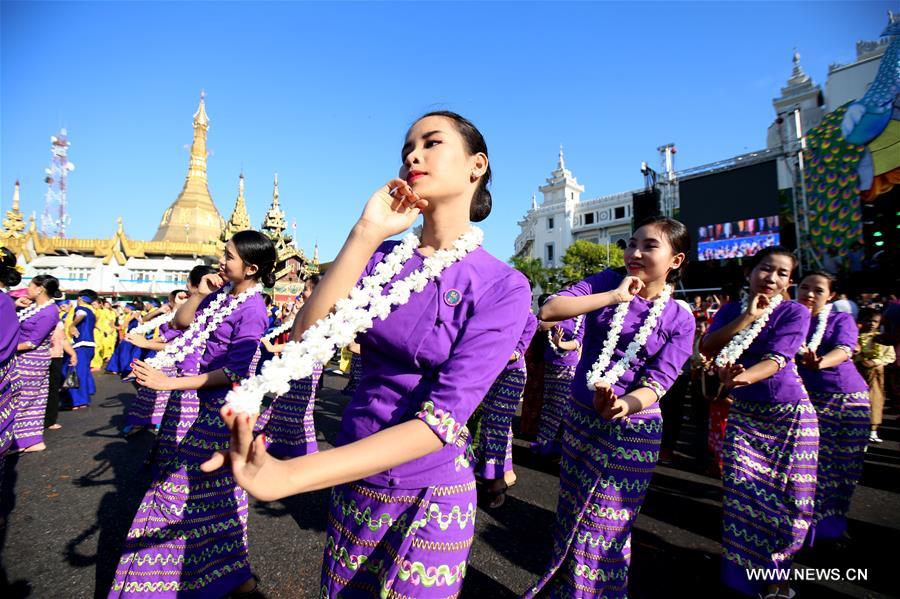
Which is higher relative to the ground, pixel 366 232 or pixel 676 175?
pixel 676 175

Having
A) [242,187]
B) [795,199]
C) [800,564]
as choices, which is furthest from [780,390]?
[242,187]

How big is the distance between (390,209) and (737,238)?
29.7 metres

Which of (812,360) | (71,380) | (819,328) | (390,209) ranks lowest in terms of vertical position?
(71,380)

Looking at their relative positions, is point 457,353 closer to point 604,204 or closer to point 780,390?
point 780,390

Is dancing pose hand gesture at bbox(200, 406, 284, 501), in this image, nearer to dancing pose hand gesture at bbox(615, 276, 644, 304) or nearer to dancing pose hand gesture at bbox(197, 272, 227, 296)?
dancing pose hand gesture at bbox(615, 276, 644, 304)

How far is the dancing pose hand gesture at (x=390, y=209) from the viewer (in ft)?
4.11

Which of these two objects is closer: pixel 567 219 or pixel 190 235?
pixel 190 235

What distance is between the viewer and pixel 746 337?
300 cm

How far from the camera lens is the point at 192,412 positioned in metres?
3.10

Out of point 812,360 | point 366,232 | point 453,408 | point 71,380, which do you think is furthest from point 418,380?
point 71,380

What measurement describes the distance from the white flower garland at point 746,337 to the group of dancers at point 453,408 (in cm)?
2

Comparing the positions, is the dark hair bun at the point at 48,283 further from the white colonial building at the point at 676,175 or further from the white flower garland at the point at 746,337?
the white colonial building at the point at 676,175

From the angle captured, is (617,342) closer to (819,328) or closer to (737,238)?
(819,328)

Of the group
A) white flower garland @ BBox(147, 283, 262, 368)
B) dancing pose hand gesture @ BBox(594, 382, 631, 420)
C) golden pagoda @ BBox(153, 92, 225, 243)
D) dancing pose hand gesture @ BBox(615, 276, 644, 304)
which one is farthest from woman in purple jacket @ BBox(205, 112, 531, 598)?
golden pagoda @ BBox(153, 92, 225, 243)
